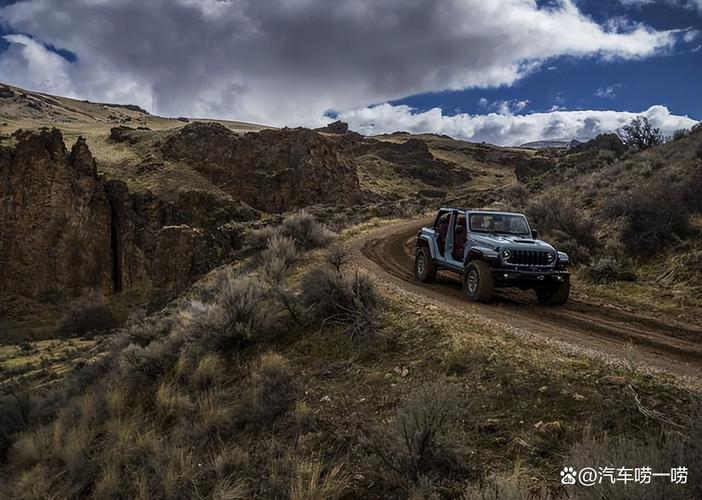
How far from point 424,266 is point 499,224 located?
2318 mm

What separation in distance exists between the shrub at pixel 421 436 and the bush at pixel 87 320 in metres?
29.3

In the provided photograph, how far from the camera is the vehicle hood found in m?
9.60

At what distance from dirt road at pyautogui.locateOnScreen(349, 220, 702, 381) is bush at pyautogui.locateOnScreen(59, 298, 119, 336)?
24.5 meters

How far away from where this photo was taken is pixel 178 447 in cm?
619

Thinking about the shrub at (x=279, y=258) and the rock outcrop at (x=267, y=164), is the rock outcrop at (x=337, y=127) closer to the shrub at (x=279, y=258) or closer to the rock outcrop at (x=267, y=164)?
the rock outcrop at (x=267, y=164)

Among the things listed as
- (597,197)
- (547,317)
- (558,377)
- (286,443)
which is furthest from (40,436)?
(597,197)

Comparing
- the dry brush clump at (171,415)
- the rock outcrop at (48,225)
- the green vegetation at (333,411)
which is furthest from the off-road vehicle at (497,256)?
the rock outcrop at (48,225)

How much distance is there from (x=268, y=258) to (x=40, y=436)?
8523mm

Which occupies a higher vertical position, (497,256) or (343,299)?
(497,256)

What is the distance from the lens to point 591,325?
8.16 metres

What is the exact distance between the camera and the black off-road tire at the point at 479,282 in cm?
950

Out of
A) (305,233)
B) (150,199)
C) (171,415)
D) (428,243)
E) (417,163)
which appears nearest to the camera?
(171,415)

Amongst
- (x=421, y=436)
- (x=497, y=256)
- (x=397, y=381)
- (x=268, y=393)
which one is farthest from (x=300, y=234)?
(x=421, y=436)

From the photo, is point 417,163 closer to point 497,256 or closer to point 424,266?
point 424,266
